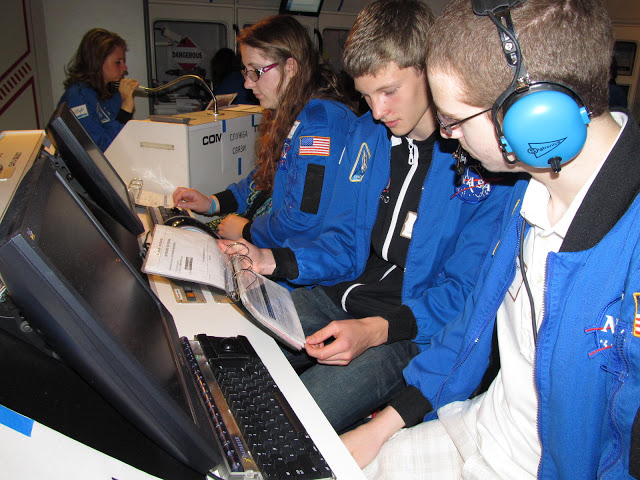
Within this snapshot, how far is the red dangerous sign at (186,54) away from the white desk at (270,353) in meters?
4.87

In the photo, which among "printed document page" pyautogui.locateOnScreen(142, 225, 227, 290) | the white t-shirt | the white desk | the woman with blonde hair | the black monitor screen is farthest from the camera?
the black monitor screen

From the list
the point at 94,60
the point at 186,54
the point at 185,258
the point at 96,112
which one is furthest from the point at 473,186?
the point at 186,54

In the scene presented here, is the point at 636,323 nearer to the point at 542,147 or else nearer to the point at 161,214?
the point at 542,147

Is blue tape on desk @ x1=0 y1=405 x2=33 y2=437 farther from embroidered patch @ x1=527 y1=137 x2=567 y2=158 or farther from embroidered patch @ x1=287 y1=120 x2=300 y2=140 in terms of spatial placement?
embroidered patch @ x1=287 y1=120 x2=300 y2=140

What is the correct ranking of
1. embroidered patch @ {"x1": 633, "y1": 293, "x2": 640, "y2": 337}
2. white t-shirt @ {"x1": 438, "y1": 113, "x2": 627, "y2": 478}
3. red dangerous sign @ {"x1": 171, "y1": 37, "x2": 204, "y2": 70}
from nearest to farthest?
embroidered patch @ {"x1": 633, "y1": 293, "x2": 640, "y2": 337}, white t-shirt @ {"x1": 438, "y1": 113, "x2": 627, "y2": 478}, red dangerous sign @ {"x1": 171, "y1": 37, "x2": 204, "y2": 70}

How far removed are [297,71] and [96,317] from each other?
1770mm

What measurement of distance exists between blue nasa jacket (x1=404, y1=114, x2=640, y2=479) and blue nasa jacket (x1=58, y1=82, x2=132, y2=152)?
3774mm

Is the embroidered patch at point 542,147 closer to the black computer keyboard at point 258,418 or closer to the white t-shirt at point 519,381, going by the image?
the white t-shirt at point 519,381

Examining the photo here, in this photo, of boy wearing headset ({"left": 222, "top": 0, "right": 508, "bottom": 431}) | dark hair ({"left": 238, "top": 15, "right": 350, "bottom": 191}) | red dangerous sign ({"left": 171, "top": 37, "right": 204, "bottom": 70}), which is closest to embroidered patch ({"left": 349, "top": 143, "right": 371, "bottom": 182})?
boy wearing headset ({"left": 222, "top": 0, "right": 508, "bottom": 431})

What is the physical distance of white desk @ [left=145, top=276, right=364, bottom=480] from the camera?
3.08 ft

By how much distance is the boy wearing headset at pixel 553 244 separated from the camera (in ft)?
2.59

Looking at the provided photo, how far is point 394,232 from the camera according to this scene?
1696mm

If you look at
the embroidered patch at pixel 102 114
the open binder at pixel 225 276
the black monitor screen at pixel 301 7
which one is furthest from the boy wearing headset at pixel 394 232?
the black monitor screen at pixel 301 7

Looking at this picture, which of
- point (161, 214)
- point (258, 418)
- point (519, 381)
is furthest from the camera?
point (161, 214)
